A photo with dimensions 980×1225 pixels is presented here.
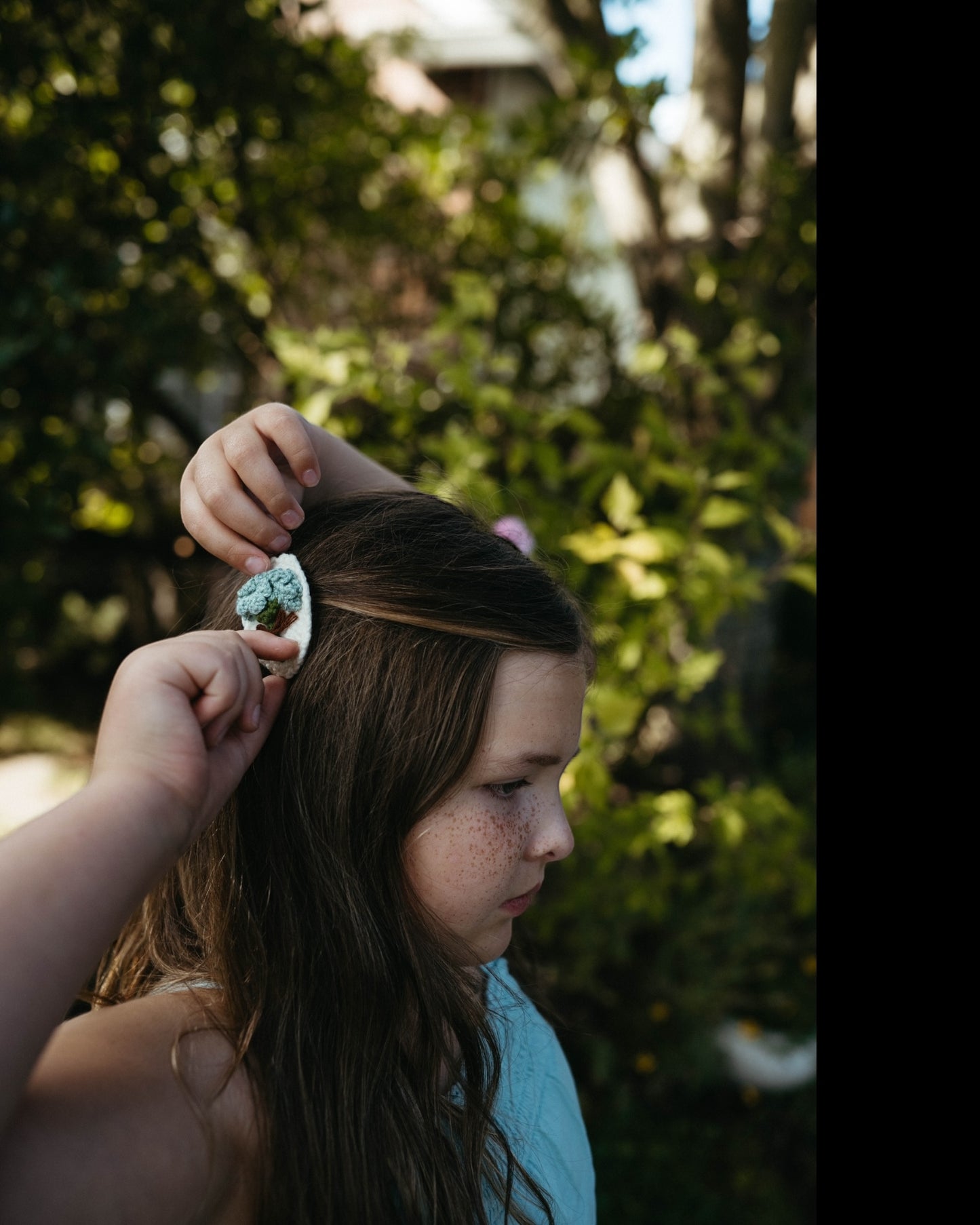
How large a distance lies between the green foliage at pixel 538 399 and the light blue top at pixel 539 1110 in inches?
41.8

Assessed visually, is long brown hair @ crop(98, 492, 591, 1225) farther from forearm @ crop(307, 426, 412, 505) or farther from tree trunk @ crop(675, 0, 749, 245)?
tree trunk @ crop(675, 0, 749, 245)

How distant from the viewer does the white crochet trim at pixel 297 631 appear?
1.31 m

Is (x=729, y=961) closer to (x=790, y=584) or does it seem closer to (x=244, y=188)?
(x=790, y=584)

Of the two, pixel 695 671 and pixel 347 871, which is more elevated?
pixel 695 671

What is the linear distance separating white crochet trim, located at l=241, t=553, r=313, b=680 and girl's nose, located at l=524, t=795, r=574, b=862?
403 mm

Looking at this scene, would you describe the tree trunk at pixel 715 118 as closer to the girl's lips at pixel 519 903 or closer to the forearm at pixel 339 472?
the forearm at pixel 339 472

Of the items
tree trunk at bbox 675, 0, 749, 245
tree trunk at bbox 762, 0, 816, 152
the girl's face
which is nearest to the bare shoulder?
the girl's face

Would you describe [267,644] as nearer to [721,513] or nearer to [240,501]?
[240,501]

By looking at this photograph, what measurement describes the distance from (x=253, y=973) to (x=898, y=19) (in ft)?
4.63

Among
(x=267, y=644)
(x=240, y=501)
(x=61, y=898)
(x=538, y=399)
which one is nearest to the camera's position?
(x=61, y=898)

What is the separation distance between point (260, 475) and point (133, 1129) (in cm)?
83

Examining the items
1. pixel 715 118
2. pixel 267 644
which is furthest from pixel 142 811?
pixel 715 118

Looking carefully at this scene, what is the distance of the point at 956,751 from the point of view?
3.42 feet

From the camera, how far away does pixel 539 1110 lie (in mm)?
1609
